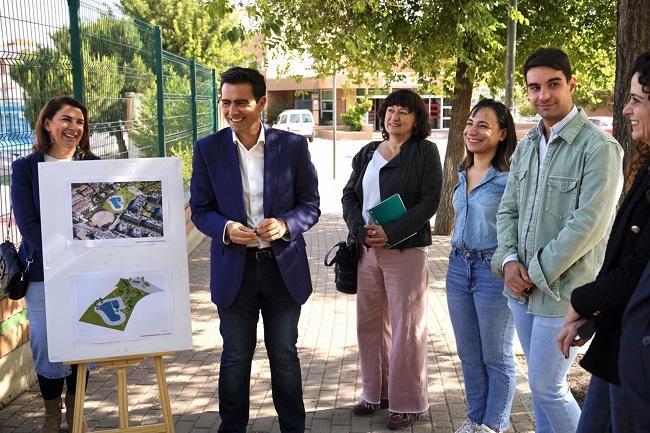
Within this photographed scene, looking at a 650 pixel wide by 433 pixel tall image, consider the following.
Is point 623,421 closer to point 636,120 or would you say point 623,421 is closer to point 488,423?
point 636,120

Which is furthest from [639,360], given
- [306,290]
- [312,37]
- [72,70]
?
[312,37]

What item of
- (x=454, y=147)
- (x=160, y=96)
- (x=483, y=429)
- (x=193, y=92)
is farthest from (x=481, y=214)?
(x=193, y=92)

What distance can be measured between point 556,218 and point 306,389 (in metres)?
2.71

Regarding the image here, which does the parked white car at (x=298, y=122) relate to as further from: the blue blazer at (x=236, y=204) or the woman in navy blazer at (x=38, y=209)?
the blue blazer at (x=236, y=204)

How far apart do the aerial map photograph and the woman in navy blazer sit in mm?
524

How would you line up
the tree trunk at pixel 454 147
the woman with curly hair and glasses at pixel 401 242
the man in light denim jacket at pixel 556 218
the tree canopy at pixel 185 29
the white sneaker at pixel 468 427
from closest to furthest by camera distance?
the man in light denim jacket at pixel 556 218 → the white sneaker at pixel 468 427 → the woman with curly hair and glasses at pixel 401 242 → the tree trunk at pixel 454 147 → the tree canopy at pixel 185 29

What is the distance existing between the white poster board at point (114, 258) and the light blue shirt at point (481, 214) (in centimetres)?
161

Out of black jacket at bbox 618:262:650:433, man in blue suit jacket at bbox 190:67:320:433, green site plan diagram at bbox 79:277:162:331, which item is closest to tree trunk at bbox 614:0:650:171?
man in blue suit jacket at bbox 190:67:320:433

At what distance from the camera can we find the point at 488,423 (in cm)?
424

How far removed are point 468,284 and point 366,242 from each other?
72 cm

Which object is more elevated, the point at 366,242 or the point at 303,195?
the point at 303,195

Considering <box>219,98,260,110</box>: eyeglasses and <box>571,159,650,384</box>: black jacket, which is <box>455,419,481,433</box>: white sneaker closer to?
<box>571,159,650,384</box>: black jacket

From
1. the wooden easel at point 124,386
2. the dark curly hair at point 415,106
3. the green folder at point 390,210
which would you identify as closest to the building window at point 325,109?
the dark curly hair at point 415,106

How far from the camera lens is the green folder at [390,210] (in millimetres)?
4414
